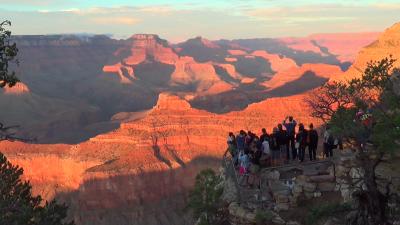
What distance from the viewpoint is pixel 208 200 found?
77.0 feet

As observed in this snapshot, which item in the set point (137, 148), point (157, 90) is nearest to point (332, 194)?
point (137, 148)

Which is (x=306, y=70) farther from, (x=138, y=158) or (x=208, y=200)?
(x=208, y=200)

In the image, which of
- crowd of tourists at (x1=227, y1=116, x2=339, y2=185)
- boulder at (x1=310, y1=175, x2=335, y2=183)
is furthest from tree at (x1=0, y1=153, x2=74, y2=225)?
boulder at (x1=310, y1=175, x2=335, y2=183)

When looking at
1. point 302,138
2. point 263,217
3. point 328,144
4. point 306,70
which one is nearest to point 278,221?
point 263,217

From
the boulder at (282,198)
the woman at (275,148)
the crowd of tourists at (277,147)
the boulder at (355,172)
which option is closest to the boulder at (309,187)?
the boulder at (282,198)

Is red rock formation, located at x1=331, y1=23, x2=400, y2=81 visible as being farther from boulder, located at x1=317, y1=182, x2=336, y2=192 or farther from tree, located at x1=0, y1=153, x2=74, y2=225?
boulder, located at x1=317, y1=182, x2=336, y2=192

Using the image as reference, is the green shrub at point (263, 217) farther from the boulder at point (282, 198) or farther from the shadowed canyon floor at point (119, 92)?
the shadowed canyon floor at point (119, 92)

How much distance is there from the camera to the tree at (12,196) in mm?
13773

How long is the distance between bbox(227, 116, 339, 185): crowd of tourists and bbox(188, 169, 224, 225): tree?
2133 millimetres

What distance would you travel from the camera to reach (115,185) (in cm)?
5044

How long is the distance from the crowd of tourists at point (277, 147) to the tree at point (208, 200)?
7.00ft

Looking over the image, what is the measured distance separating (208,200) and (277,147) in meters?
4.85

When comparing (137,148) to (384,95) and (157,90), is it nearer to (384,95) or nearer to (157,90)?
(384,95)

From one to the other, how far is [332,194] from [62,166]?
153ft
